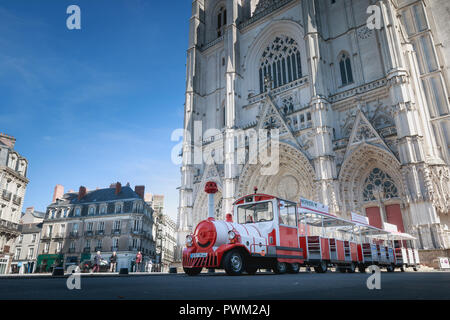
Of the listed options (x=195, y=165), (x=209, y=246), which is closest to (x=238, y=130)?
(x=195, y=165)

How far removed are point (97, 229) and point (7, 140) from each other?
13442mm

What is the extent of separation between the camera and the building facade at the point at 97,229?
3422 centimetres

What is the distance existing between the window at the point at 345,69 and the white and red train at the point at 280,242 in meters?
12.0

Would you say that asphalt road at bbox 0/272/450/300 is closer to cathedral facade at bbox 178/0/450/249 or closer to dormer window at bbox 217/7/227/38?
cathedral facade at bbox 178/0/450/249

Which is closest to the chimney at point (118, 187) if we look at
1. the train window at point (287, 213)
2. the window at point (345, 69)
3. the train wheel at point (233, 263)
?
the window at point (345, 69)

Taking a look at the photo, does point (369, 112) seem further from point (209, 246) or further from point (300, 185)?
point (209, 246)

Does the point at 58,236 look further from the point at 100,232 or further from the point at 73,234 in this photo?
the point at 100,232

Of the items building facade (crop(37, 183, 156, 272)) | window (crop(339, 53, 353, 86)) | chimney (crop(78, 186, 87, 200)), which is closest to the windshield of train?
window (crop(339, 53, 353, 86))

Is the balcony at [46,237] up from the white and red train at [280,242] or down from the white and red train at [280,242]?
up

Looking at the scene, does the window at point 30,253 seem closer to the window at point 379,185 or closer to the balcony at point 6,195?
the balcony at point 6,195

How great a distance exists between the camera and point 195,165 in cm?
2777

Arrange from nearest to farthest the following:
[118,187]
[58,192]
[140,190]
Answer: [118,187], [140,190], [58,192]

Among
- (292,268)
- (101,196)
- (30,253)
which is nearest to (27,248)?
(30,253)

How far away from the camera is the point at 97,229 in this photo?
116 ft
